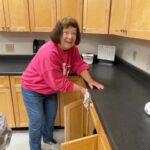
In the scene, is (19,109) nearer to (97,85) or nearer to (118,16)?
(97,85)

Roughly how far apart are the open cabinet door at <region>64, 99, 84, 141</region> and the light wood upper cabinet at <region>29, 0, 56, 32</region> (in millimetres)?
1045

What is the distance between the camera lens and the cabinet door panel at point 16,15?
199 centimetres

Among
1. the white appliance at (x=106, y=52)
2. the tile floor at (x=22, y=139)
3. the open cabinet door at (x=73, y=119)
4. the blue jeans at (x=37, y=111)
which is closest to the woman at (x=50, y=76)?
the blue jeans at (x=37, y=111)

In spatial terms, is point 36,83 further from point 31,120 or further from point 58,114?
point 58,114

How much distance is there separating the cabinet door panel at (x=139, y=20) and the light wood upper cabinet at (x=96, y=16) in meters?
0.55

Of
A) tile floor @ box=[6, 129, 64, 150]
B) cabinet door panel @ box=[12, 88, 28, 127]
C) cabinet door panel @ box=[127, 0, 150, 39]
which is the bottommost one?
tile floor @ box=[6, 129, 64, 150]

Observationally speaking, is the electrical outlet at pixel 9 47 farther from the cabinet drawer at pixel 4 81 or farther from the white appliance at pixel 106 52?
the white appliance at pixel 106 52

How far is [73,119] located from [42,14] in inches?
50.4

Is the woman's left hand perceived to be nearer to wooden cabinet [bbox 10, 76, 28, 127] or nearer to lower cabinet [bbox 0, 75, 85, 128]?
lower cabinet [bbox 0, 75, 85, 128]

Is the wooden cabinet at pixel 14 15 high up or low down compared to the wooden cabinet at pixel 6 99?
up

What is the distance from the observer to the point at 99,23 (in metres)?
2.01

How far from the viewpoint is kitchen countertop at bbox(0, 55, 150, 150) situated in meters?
0.84

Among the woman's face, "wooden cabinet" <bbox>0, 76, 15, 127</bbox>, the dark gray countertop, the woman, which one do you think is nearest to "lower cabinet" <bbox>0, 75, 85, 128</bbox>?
"wooden cabinet" <bbox>0, 76, 15, 127</bbox>

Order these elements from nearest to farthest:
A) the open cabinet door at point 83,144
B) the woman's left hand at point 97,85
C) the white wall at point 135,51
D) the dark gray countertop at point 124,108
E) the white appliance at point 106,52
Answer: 1. the dark gray countertop at point 124,108
2. the open cabinet door at point 83,144
3. the woman's left hand at point 97,85
4. the white wall at point 135,51
5. the white appliance at point 106,52
